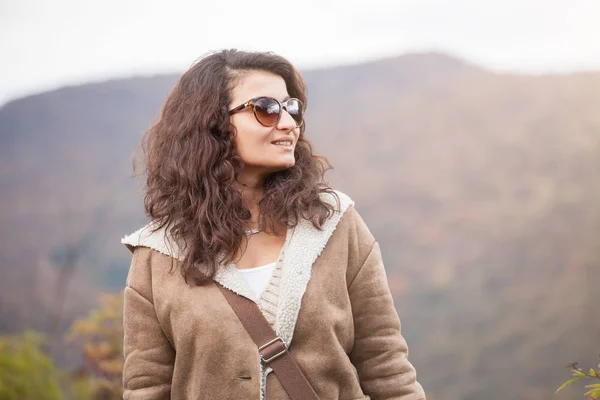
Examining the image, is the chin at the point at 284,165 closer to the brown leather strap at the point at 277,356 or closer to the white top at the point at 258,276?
the white top at the point at 258,276

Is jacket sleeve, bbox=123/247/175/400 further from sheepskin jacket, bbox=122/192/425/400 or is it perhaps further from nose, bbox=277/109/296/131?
nose, bbox=277/109/296/131

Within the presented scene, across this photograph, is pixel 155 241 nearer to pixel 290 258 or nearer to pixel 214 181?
pixel 214 181

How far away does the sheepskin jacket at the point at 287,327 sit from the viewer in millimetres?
1907

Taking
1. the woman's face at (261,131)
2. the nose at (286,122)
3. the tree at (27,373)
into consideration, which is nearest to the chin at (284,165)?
the woman's face at (261,131)

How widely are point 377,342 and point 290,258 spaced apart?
0.38m

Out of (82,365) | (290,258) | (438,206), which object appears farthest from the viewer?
(438,206)

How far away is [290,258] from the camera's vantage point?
199 centimetres

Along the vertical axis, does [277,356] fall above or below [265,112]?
below

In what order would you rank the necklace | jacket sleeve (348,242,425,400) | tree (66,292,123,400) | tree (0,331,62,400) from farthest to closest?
tree (66,292,123,400) < tree (0,331,62,400) < the necklace < jacket sleeve (348,242,425,400)

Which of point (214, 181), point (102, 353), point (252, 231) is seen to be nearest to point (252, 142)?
point (214, 181)

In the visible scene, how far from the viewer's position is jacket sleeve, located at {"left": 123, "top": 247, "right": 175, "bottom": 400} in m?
1.99

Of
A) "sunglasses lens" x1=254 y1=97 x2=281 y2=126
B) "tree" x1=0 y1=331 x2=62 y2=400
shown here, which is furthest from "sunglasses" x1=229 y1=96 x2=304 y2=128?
"tree" x1=0 y1=331 x2=62 y2=400

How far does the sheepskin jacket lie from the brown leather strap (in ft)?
0.08

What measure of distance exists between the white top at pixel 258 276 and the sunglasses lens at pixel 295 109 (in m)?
0.48
